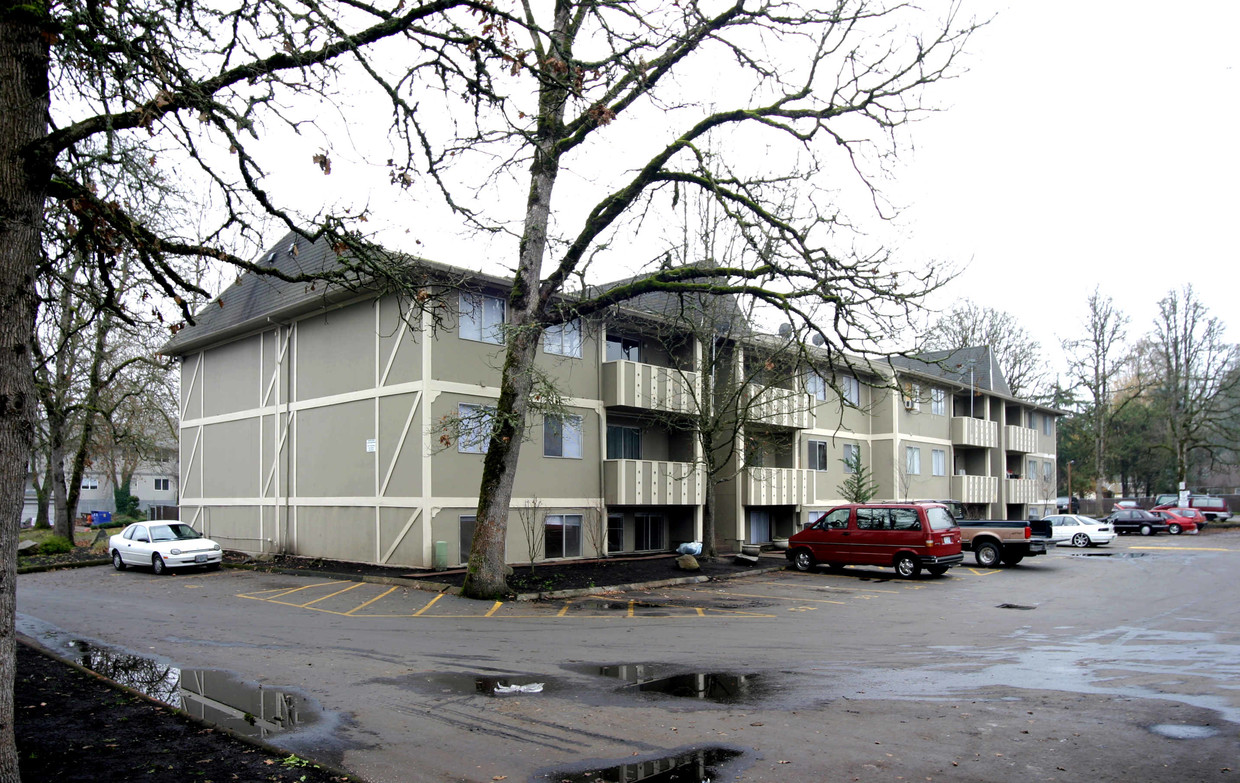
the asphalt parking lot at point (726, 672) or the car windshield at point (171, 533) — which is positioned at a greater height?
the car windshield at point (171, 533)

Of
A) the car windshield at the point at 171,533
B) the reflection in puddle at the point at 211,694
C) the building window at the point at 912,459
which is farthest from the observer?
the building window at the point at 912,459

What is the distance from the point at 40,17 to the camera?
231 inches

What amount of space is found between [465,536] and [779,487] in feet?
44.0

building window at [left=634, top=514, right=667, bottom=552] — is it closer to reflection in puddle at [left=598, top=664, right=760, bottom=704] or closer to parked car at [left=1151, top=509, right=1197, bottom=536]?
reflection in puddle at [left=598, top=664, right=760, bottom=704]

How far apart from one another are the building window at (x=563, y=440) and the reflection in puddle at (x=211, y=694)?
45.1 feet

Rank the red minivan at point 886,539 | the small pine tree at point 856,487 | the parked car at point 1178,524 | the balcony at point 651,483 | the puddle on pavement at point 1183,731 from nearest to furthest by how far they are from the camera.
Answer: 1. the puddle on pavement at point 1183,731
2. the red minivan at point 886,539
3. the balcony at point 651,483
4. the small pine tree at point 856,487
5. the parked car at point 1178,524

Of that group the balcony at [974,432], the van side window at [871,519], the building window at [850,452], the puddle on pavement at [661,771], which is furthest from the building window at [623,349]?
the balcony at [974,432]

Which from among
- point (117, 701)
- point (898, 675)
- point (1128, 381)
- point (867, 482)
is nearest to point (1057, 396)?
point (1128, 381)

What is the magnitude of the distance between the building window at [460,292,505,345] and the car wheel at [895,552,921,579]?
12.1 meters

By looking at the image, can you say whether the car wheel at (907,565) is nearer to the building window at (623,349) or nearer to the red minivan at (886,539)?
the red minivan at (886,539)

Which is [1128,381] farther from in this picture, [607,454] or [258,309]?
[258,309]

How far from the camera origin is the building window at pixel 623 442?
2689 cm

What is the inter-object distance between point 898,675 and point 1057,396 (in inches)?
2509

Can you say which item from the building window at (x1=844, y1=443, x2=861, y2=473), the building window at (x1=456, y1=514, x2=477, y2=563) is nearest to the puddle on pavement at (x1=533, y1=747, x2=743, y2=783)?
the building window at (x1=456, y1=514, x2=477, y2=563)
